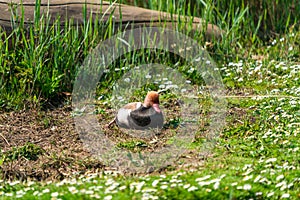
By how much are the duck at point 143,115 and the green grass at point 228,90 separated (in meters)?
0.27

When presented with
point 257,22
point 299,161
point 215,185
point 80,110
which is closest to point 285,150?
point 299,161

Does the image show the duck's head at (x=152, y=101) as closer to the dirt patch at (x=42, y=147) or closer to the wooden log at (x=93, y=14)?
the dirt patch at (x=42, y=147)

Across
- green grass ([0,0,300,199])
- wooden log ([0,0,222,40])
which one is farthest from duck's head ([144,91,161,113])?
wooden log ([0,0,222,40])

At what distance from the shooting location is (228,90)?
669 cm

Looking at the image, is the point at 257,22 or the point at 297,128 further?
the point at 257,22

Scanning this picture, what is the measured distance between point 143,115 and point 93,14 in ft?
6.69

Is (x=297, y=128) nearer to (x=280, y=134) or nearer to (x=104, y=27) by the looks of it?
(x=280, y=134)

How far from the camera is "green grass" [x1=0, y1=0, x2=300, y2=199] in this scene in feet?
13.3

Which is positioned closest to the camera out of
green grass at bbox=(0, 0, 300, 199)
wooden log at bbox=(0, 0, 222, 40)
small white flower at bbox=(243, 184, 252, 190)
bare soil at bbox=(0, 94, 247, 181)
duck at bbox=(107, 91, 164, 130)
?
small white flower at bbox=(243, 184, 252, 190)

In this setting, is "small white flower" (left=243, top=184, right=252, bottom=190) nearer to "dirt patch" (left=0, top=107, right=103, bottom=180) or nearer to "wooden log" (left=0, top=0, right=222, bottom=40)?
"dirt patch" (left=0, top=107, right=103, bottom=180)

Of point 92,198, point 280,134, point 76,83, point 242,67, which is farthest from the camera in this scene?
point 242,67

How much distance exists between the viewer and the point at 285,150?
15.8 ft

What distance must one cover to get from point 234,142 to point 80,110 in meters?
1.66

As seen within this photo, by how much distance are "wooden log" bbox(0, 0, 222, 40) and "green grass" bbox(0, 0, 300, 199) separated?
0.13m
